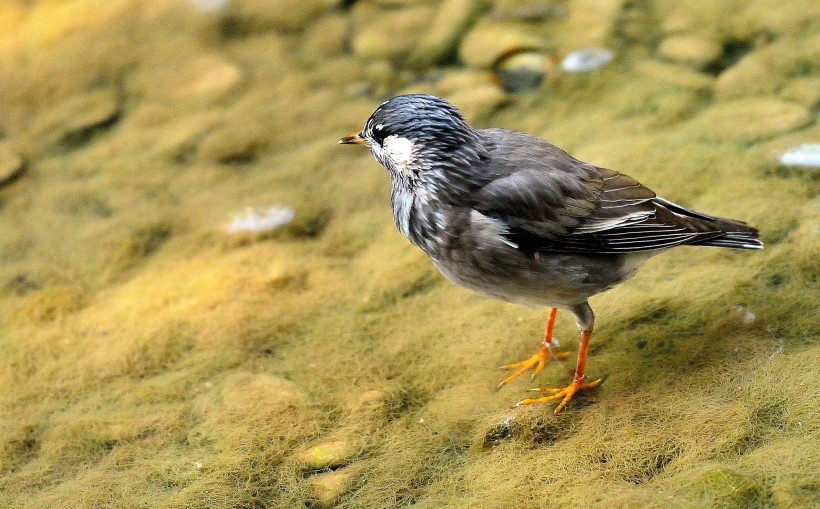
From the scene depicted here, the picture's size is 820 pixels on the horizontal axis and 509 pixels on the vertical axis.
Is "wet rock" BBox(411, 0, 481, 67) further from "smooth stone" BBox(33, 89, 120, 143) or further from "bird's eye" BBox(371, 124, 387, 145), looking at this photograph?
"bird's eye" BBox(371, 124, 387, 145)

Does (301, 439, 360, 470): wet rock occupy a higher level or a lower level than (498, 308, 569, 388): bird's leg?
higher

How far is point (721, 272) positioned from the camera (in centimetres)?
398

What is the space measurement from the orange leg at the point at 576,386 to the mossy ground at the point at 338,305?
0.16ft

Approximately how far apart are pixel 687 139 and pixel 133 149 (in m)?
3.60

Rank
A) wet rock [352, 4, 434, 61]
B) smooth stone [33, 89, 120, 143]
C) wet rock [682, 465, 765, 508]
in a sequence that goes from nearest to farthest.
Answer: wet rock [682, 465, 765, 508], smooth stone [33, 89, 120, 143], wet rock [352, 4, 434, 61]

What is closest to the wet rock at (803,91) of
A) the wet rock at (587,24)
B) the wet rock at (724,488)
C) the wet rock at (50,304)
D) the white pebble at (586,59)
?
the white pebble at (586,59)

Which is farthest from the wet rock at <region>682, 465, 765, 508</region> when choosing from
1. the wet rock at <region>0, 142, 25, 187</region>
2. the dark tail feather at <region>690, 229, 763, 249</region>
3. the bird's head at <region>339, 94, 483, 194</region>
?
the wet rock at <region>0, 142, 25, 187</region>

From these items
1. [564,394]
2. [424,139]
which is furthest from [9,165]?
[564,394]

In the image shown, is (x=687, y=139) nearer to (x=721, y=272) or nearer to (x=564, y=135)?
(x=564, y=135)

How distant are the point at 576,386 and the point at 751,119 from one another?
225 cm

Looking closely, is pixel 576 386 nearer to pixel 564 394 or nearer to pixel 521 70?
pixel 564 394

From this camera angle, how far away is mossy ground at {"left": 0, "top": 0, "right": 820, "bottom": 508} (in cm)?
322

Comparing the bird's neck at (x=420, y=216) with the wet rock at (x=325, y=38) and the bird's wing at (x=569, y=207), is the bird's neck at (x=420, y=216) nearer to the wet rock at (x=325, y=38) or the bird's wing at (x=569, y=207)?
the bird's wing at (x=569, y=207)

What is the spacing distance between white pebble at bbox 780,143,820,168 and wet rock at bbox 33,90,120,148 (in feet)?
14.5
